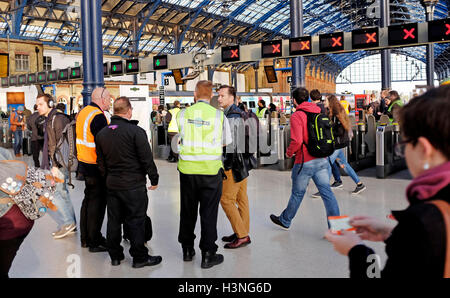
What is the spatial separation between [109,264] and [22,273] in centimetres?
72

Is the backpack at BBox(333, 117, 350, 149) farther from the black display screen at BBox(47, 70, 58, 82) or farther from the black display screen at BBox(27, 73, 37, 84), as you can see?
the black display screen at BBox(27, 73, 37, 84)

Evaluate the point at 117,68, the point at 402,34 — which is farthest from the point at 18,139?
the point at 402,34

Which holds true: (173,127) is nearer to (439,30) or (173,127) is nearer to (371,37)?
(371,37)

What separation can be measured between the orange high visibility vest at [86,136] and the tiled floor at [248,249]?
94 cm

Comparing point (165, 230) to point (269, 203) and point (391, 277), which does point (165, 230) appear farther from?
point (391, 277)

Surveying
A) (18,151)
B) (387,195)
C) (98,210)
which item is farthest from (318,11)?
(98,210)

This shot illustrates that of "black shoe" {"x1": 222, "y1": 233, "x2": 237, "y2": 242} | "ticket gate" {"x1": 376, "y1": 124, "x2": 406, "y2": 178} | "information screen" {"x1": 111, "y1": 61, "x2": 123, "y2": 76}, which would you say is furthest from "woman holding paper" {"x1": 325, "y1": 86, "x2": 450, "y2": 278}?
"information screen" {"x1": 111, "y1": 61, "x2": 123, "y2": 76}

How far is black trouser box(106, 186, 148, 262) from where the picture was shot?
3.82 meters

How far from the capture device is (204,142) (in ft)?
12.4

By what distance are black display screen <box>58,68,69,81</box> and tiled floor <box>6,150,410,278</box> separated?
1498 cm

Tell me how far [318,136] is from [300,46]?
8.88 metres

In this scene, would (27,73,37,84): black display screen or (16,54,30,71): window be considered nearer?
(27,73,37,84): black display screen

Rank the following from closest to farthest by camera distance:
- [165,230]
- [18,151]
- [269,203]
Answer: [165,230] < [269,203] < [18,151]
